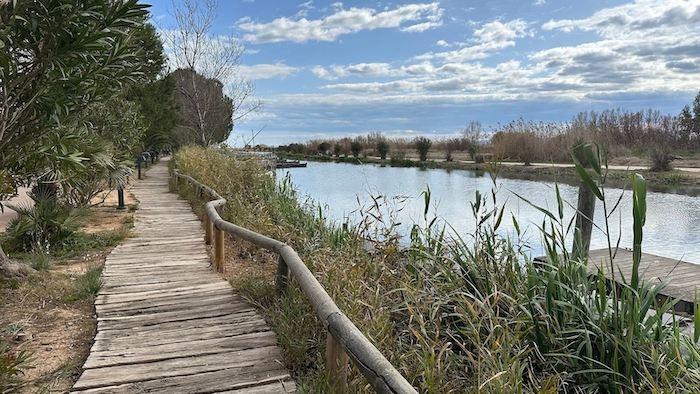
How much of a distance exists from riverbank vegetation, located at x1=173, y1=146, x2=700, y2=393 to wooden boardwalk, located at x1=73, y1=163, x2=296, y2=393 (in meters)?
0.19

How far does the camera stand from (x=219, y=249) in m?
5.79

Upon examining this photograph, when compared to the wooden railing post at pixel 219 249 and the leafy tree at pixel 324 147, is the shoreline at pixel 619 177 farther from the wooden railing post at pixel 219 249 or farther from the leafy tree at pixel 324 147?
the leafy tree at pixel 324 147

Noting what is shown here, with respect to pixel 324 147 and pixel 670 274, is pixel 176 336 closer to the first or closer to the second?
pixel 670 274

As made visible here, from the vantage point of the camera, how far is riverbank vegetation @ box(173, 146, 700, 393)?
2.61 m

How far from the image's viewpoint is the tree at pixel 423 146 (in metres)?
39.3

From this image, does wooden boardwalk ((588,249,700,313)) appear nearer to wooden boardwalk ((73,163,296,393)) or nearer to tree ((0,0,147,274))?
wooden boardwalk ((73,163,296,393))

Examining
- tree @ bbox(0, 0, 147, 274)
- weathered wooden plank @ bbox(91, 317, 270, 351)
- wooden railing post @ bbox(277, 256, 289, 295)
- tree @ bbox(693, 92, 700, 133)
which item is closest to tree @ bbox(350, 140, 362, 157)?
tree @ bbox(693, 92, 700, 133)

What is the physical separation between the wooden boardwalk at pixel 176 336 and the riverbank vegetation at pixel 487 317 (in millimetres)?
193

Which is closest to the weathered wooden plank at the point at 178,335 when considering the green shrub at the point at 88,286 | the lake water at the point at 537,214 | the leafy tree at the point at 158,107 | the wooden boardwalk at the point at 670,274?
the green shrub at the point at 88,286

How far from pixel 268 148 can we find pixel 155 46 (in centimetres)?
955

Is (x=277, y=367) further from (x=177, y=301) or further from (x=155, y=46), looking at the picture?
(x=155, y=46)

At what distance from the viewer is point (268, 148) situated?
14.0 meters

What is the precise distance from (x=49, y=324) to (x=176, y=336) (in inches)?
46.2

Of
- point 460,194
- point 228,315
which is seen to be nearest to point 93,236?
point 228,315
